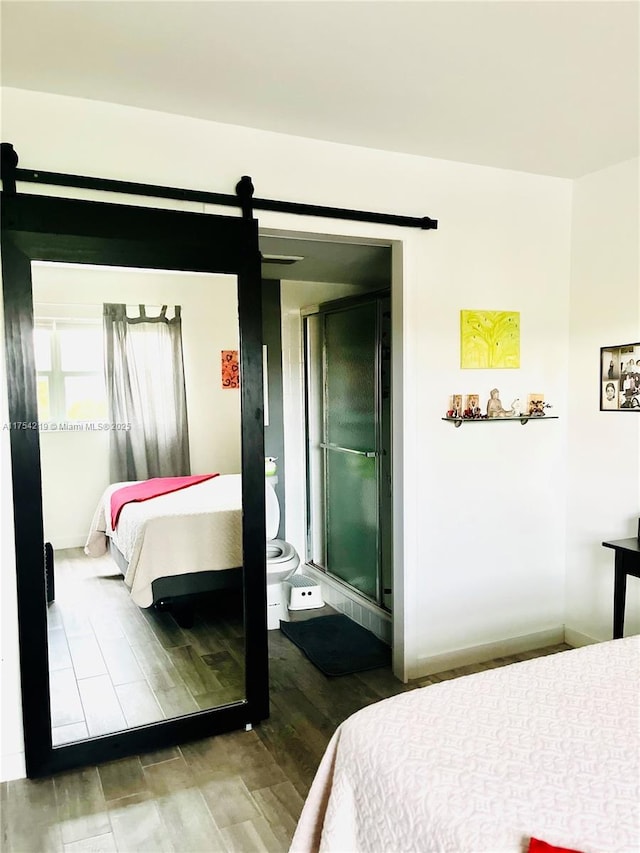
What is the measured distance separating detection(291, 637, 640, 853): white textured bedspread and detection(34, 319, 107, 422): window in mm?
1531

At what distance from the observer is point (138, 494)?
263 centimetres

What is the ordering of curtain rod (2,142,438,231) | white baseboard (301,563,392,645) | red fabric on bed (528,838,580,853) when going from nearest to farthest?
red fabric on bed (528,838,580,853) < curtain rod (2,142,438,231) < white baseboard (301,563,392,645)

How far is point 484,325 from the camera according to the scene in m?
3.25

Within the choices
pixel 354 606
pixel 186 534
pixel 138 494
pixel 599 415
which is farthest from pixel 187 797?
pixel 599 415

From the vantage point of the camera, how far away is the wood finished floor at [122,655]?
8.11 ft

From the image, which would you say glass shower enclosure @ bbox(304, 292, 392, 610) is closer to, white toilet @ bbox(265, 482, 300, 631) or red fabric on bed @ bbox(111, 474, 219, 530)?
white toilet @ bbox(265, 482, 300, 631)

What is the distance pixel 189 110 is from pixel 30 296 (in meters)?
0.95

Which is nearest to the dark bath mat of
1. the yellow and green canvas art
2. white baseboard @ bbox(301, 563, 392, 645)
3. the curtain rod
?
white baseboard @ bbox(301, 563, 392, 645)

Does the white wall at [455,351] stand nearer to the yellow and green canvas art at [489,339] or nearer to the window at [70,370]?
the yellow and green canvas art at [489,339]

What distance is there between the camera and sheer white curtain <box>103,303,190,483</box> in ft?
8.16

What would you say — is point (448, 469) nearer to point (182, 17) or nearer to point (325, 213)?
point (325, 213)

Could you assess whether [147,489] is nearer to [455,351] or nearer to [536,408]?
[455,351]

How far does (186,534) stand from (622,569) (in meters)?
1.97

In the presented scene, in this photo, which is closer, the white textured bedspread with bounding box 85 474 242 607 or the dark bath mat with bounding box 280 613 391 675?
the white textured bedspread with bounding box 85 474 242 607
